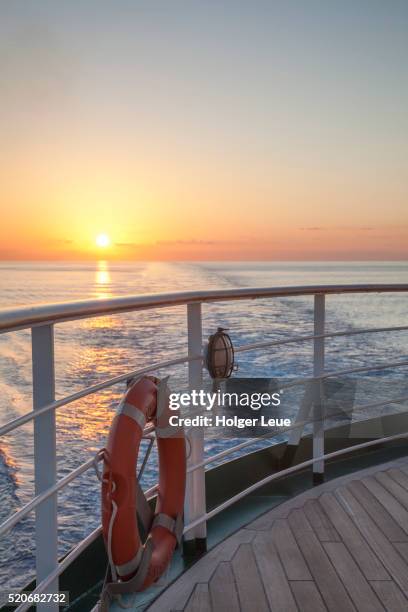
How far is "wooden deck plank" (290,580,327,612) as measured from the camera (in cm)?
127

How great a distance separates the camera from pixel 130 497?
43.6 inches

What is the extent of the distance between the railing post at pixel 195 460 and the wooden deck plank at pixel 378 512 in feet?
1.73

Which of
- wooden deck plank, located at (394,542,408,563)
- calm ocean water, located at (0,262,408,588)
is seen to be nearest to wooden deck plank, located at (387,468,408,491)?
wooden deck plank, located at (394,542,408,563)

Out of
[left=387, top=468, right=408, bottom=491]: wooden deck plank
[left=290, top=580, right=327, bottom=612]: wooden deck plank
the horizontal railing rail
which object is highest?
the horizontal railing rail

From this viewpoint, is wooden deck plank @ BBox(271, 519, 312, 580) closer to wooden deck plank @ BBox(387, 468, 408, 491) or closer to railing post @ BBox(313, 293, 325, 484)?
railing post @ BBox(313, 293, 325, 484)

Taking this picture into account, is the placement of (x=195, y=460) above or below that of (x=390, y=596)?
above

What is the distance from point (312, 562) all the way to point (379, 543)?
0.22 meters

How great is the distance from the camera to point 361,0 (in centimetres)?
665

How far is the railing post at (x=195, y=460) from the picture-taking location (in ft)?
4.98

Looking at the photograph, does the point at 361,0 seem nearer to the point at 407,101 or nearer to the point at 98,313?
the point at 407,101

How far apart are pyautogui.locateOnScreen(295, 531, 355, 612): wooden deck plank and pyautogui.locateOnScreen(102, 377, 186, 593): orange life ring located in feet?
1.22

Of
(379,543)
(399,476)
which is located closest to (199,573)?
(379,543)

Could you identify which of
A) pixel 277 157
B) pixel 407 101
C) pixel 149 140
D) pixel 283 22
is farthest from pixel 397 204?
pixel 283 22

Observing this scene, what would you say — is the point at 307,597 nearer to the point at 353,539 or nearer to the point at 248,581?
the point at 248,581
